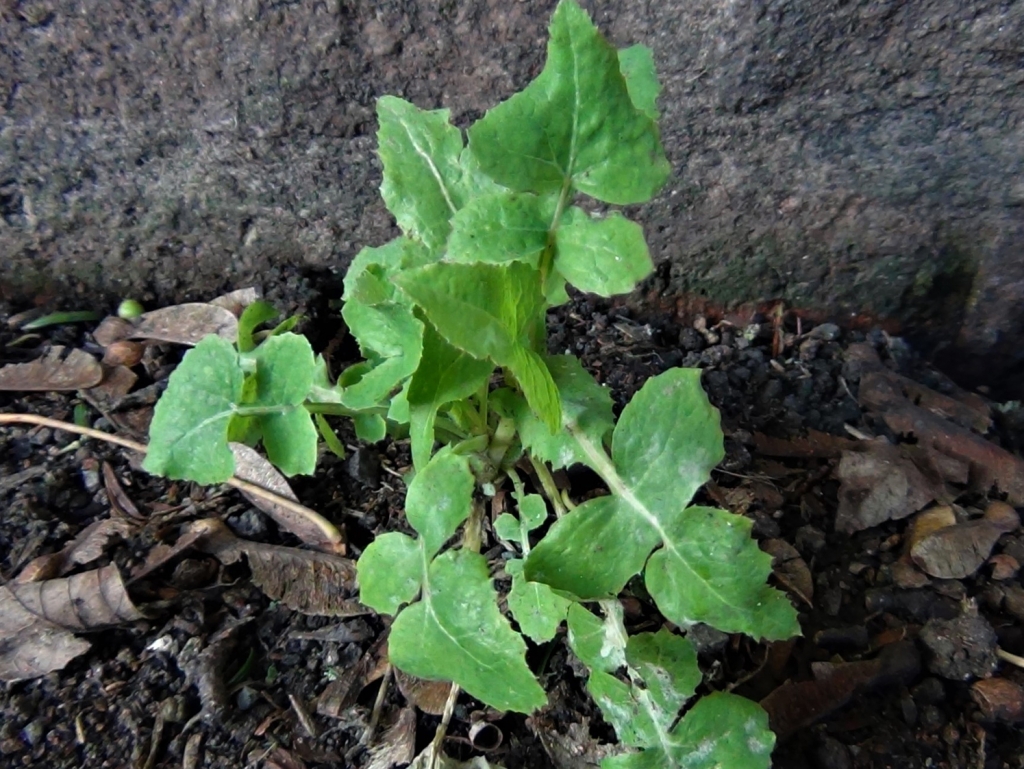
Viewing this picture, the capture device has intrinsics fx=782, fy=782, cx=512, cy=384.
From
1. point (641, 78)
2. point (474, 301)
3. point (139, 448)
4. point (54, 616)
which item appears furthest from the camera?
point (139, 448)

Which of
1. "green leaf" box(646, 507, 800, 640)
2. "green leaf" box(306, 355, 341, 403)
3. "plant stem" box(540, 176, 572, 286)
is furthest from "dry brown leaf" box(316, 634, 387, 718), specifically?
"plant stem" box(540, 176, 572, 286)

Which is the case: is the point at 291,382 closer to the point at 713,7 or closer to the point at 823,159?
the point at 713,7

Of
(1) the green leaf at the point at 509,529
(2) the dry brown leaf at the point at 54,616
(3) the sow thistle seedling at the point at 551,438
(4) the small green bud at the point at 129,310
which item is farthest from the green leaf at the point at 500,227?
(4) the small green bud at the point at 129,310

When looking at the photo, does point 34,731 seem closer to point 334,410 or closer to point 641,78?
point 334,410

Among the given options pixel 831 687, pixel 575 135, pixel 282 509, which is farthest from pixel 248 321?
pixel 831 687

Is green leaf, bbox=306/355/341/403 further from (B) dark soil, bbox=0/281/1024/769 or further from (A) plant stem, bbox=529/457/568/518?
(A) plant stem, bbox=529/457/568/518

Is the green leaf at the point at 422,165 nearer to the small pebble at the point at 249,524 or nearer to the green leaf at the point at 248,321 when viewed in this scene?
the green leaf at the point at 248,321

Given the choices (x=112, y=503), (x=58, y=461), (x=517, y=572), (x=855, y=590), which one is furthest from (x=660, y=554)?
(x=58, y=461)
